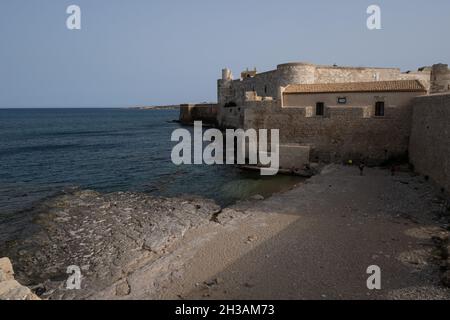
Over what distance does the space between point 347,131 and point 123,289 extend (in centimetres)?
1288

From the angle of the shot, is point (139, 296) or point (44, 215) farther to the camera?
point (44, 215)

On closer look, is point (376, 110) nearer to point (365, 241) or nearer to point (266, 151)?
point (266, 151)

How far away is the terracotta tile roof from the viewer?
565 inches

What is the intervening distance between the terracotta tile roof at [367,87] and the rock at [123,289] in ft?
46.9

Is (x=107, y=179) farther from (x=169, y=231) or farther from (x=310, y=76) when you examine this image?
(x=310, y=76)

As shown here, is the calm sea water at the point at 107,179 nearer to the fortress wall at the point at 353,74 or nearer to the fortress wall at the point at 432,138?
the fortress wall at the point at 432,138

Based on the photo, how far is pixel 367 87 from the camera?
15.7 meters

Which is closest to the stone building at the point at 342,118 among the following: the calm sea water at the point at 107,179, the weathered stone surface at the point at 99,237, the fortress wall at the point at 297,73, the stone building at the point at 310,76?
the stone building at the point at 310,76

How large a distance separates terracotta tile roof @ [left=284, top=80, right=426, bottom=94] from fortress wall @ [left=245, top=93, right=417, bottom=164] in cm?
53

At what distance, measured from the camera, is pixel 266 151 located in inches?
668

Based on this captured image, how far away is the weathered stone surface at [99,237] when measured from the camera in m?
7.10

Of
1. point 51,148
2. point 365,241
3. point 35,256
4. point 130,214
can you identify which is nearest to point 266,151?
point 130,214

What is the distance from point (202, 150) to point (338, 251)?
20.7 meters
